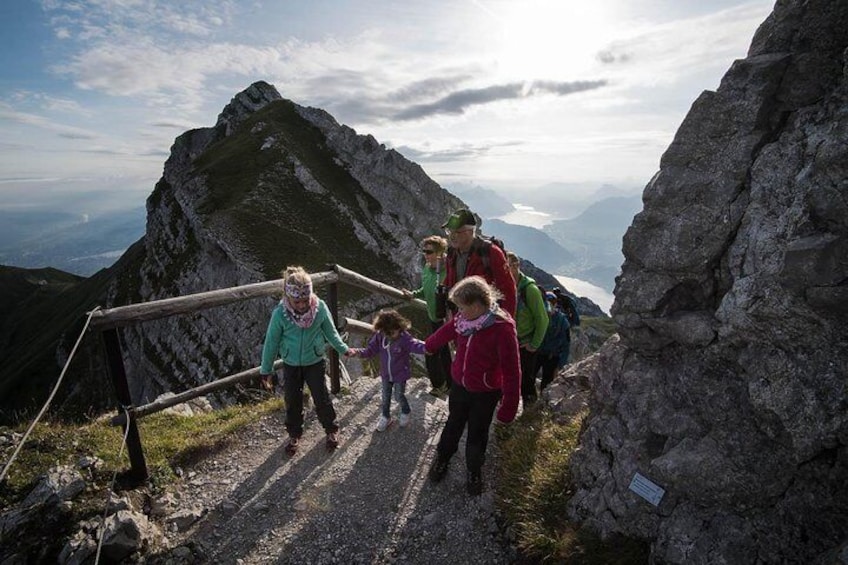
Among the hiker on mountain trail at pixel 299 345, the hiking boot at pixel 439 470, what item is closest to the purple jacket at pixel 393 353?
the hiker on mountain trail at pixel 299 345

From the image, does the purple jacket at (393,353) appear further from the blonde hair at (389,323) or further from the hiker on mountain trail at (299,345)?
the hiker on mountain trail at (299,345)

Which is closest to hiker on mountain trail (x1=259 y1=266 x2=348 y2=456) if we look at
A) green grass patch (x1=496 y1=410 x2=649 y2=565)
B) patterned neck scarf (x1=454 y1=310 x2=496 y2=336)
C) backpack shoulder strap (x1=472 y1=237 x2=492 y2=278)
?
patterned neck scarf (x1=454 y1=310 x2=496 y2=336)

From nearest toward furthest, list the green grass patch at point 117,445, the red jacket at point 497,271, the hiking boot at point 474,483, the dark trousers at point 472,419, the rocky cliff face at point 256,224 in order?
the green grass patch at point 117,445
the dark trousers at point 472,419
the hiking boot at point 474,483
the red jacket at point 497,271
the rocky cliff face at point 256,224

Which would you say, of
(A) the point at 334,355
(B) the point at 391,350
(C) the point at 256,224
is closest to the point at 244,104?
(C) the point at 256,224

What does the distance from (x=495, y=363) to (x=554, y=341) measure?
3681 mm

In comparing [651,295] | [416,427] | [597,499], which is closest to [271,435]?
[416,427]

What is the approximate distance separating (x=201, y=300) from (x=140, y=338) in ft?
146

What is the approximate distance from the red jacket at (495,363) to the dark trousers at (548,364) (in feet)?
12.1

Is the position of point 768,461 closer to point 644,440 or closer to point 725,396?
point 725,396

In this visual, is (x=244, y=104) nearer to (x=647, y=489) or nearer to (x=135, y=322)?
(x=135, y=322)

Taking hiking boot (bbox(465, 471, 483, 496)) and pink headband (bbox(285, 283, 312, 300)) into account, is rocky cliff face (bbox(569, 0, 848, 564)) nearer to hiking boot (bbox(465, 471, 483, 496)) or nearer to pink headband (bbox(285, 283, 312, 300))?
hiking boot (bbox(465, 471, 483, 496))

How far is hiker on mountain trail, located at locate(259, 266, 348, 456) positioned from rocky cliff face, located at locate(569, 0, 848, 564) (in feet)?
13.5

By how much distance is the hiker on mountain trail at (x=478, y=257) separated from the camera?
23.2ft

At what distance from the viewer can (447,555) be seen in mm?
5574
